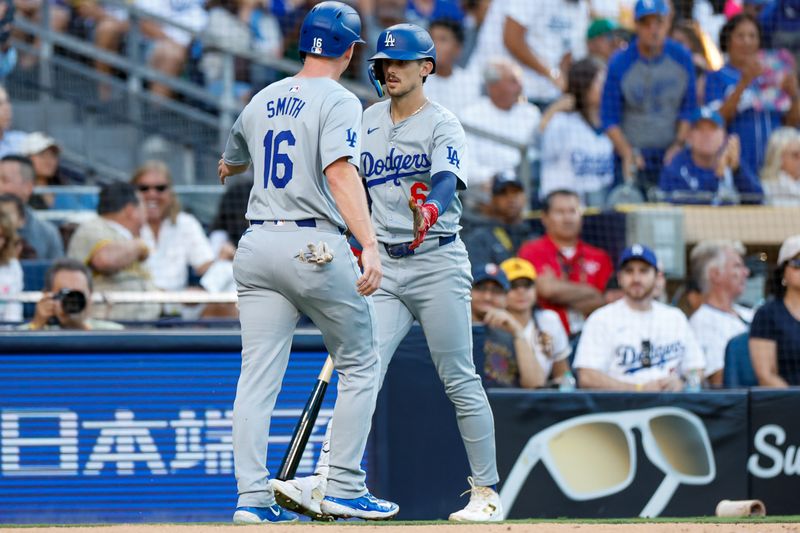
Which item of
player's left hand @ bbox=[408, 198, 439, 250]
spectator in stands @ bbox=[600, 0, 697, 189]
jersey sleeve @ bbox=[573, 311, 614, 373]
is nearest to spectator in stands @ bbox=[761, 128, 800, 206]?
spectator in stands @ bbox=[600, 0, 697, 189]

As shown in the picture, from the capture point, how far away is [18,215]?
8086 mm

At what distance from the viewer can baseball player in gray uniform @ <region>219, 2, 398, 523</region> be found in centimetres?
475

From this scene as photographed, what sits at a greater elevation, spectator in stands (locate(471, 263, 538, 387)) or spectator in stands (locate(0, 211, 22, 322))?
spectator in stands (locate(0, 211, 22, 322))

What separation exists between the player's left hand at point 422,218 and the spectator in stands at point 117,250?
3422 mm

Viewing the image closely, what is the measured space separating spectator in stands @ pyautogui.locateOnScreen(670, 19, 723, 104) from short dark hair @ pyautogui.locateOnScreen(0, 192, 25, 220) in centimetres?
571

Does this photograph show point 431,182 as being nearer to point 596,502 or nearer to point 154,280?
point 596,502

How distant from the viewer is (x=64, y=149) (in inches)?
421

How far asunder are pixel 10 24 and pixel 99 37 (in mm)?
1320

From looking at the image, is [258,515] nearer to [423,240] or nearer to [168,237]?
[423,240]

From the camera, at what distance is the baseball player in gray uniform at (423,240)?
5230mm

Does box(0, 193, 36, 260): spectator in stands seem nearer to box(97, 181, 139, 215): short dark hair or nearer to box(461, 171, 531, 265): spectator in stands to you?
box(97, 181, 139, 215): short dark hair

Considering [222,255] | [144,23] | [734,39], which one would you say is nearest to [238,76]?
[144,23]

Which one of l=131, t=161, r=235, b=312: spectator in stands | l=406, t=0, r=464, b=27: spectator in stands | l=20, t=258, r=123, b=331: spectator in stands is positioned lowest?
l=20, t=258, r=123, b=331: spectator in stands

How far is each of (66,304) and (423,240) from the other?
8.50 feet
